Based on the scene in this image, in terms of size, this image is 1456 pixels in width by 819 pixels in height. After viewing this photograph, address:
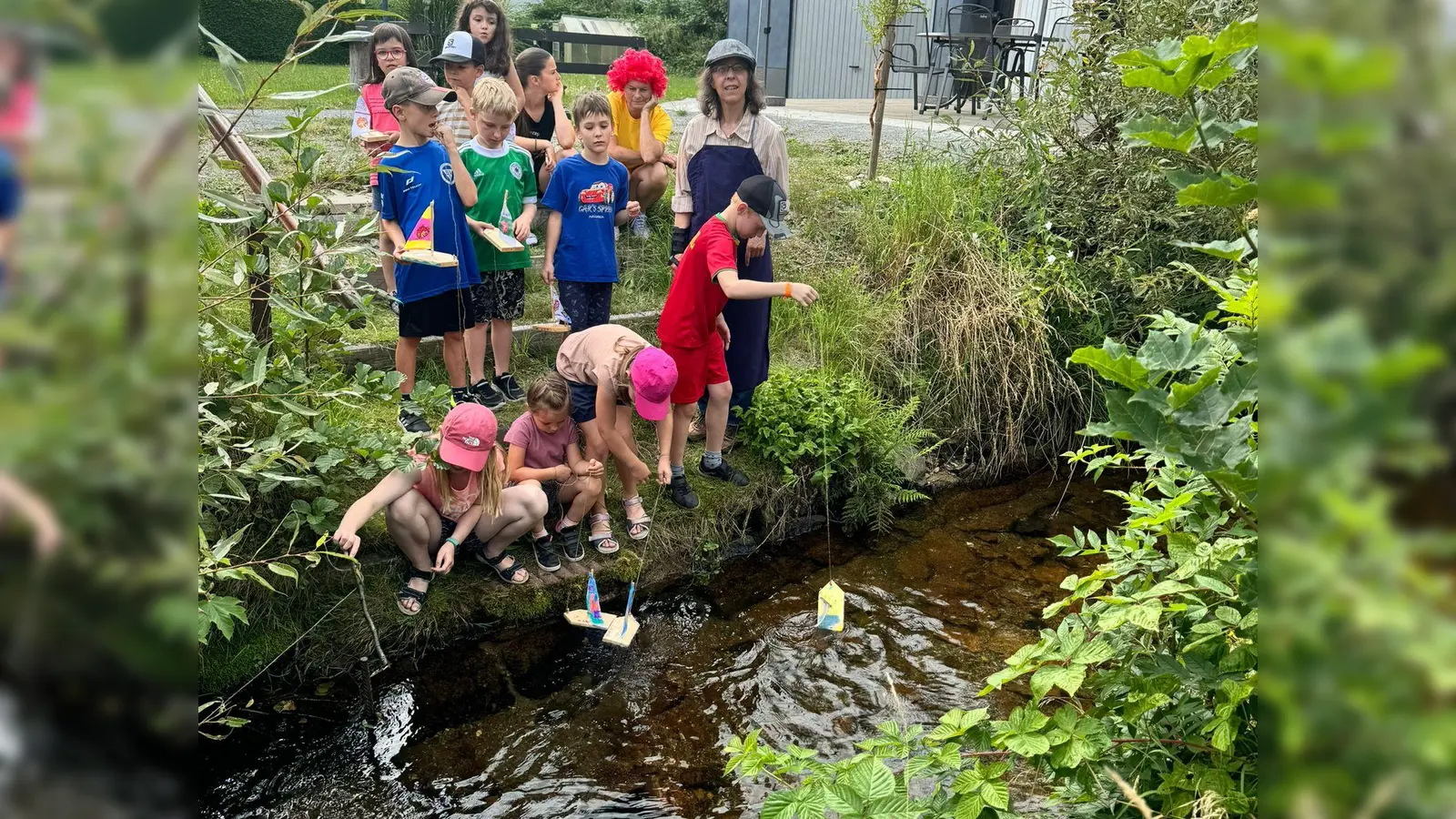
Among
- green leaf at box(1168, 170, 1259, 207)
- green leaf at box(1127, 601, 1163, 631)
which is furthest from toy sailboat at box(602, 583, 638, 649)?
green leaf at box(1168, 170, 1259, 207)

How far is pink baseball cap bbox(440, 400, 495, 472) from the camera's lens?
148 inches

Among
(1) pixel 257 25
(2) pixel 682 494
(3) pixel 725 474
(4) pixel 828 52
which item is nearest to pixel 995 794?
(2) pixel 682 494

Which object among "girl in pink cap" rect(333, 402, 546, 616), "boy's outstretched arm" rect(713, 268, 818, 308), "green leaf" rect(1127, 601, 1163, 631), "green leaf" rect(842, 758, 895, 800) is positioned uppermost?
"boy's outstretched arm" rect(713, 268, 818, 308)

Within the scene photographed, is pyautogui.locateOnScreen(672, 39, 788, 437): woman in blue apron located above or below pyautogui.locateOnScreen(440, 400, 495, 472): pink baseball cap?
above

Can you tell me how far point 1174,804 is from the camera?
5.81 ft

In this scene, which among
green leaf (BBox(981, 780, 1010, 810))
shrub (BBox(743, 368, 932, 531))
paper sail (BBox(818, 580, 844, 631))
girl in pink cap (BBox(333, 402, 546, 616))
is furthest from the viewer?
shrub (BBox(743, 368, 932, 531))

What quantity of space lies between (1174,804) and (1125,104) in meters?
5.66

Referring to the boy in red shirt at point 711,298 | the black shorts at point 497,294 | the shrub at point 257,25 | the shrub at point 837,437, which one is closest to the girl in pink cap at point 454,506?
the boy in red shirt at point 711,298

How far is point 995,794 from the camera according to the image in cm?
175

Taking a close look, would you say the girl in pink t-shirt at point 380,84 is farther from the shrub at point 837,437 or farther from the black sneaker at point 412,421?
the shrub at point 837,437

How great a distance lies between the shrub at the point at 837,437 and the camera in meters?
5.04

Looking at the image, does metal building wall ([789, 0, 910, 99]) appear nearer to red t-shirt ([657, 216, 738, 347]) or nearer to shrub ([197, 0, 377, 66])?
shrub ([197, 0, 377, 66])
